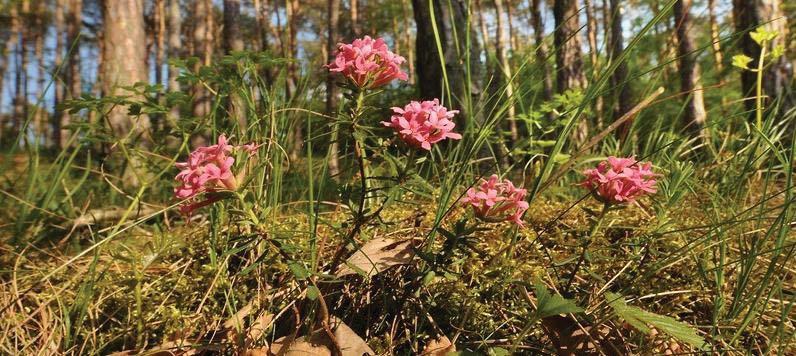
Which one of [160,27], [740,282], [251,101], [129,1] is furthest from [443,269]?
[160,27]

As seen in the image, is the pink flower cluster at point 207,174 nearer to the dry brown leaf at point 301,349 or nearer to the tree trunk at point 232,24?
the dry brown leaf at point 301,349

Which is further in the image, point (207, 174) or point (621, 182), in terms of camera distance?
point (621, 182)

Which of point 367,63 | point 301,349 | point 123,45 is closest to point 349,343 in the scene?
point 301,349

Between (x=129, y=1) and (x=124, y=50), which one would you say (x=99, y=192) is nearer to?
(x=124, y=50)

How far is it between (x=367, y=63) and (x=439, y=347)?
23.3 inches

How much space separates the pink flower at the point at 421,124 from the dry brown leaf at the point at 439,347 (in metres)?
0.41

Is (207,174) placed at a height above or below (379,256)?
above

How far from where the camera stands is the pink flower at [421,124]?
36.8 inches

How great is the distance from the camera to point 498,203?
1020 millimetres

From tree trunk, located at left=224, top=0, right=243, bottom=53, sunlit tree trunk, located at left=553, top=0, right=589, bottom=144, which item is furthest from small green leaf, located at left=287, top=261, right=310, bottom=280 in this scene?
tree trunk, located at left=224, top=0, right=243, bottom=53

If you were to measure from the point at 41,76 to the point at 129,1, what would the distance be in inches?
873

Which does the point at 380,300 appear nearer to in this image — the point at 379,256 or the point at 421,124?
the point at 379,256

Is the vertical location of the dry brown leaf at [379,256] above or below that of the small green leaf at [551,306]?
above

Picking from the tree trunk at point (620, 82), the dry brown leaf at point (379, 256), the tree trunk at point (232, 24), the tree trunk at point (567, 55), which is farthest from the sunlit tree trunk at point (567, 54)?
the tree trunk at point (232, 24)
